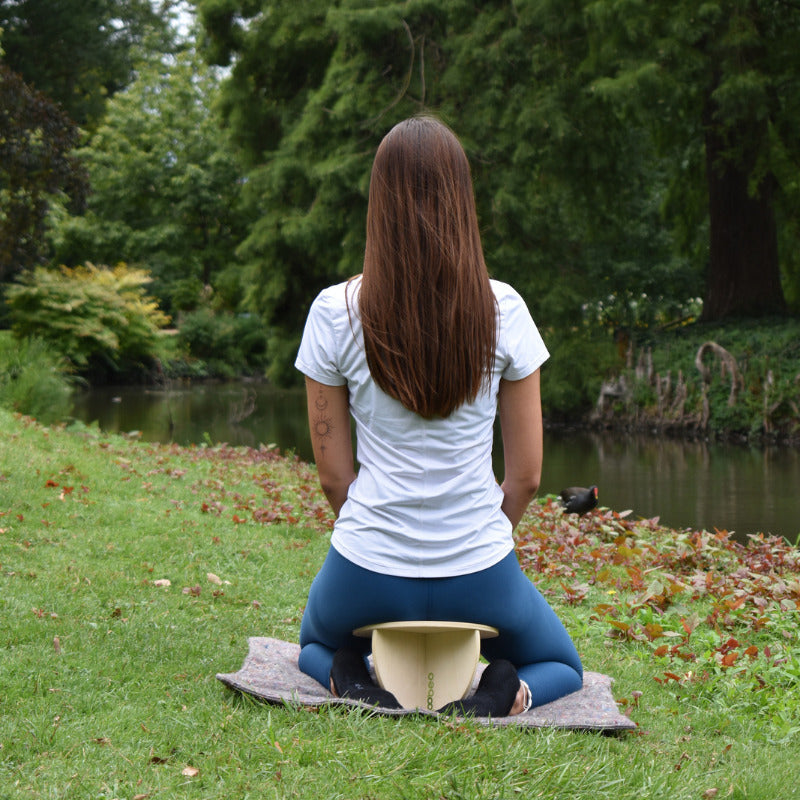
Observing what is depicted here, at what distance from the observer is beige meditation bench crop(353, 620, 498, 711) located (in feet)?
9.24

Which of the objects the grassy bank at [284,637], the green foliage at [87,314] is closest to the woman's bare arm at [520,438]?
the grassy bank at [284,637]

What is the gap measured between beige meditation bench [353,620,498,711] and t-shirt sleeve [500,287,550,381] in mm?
731

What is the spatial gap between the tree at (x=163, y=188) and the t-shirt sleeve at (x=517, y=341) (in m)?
31.8

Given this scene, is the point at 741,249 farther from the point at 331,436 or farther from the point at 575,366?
the point at 331,436

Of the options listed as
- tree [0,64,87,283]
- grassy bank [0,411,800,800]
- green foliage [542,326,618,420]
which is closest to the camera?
grassy bank [0,411,800,800]

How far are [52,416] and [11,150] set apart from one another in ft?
15.6

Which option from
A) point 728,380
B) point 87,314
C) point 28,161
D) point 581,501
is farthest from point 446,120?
point 87,314

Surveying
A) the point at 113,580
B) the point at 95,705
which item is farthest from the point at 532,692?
the point at 113,580

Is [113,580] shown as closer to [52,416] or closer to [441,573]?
[441,573]

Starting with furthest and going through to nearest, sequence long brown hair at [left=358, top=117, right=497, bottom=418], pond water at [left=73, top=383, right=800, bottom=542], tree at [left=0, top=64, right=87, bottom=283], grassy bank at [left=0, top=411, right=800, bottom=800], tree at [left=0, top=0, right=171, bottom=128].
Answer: tree at [left=0, top=0, right=171, bottom=128] → tree at [left=0, top=64, right=87, bottom=283] → pond water at [left=73, top=383, right=800, bottom=542] → long brown hair at [left=358, top=117, right=497, bottom=418] → grassy bank at [left=0, top=411, right=800, bottom=800]

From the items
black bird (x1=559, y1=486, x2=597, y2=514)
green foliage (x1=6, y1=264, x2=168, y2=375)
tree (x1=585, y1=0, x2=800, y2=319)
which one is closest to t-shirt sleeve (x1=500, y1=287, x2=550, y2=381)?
black bird (x1=559, y1=486, x2=597, y2=514)

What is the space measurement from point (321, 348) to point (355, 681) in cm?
97

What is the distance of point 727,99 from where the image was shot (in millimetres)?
14625

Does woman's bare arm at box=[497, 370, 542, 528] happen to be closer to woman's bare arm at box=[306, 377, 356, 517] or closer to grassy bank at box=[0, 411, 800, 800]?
woman's bare arm at box=[306, 377, 356, 517]
